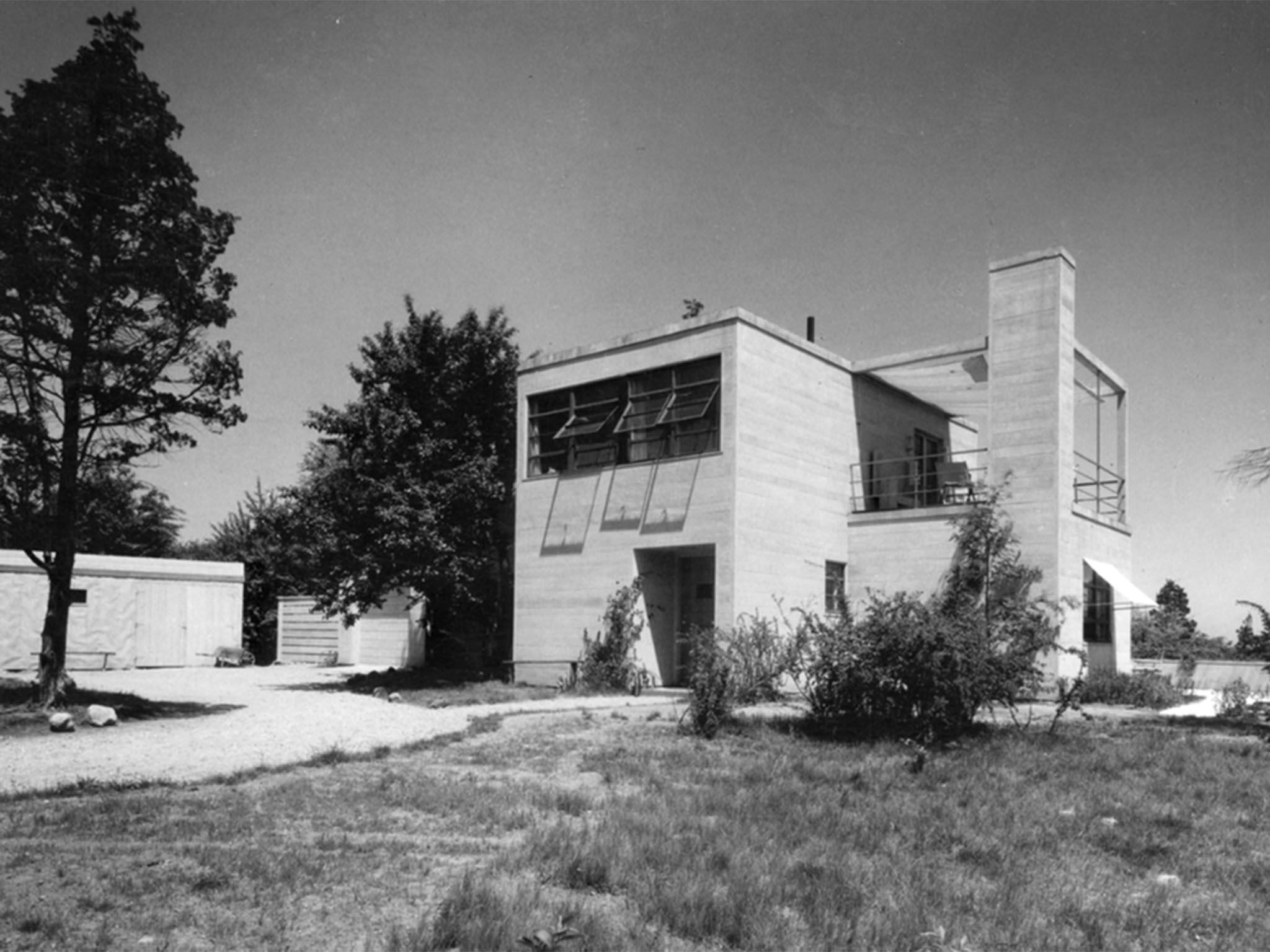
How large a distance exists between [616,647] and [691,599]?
6.46 ft

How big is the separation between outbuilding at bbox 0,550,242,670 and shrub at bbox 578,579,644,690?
15.6m

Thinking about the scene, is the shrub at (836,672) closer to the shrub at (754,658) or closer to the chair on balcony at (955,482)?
the shrub at (754,658)

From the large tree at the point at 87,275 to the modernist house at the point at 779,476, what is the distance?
8.15 meters

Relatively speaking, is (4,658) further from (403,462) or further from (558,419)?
(558,419)

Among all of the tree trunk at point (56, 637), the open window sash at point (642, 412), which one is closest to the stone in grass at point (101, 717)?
the tree trunk at point (56, 637)

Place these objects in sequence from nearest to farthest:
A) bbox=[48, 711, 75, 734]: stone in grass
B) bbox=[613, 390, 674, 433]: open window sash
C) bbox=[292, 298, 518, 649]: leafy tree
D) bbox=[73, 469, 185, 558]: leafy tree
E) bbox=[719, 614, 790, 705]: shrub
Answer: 1. bbox=[48, 711, 75, 734]: stone in grass
2. bbox=[719, 614, 790, 705]: shrub
3. bbox=[613, 390, 674, 433]: open window sash
4. bbox=[292, 298, 518, 649]: leafy tree
5. bbox=[73, 469, 185, 558]: leafy tree

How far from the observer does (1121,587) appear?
65.7ft

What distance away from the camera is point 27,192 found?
15773 mm

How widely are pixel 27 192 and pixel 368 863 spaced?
13.5 m

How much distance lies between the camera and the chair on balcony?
20.2 m

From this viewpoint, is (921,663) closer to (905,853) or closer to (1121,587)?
(905,853)

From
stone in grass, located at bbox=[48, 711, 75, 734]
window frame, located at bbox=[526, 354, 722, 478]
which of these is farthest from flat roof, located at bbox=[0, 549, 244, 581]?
stone in grass, located at bbox=[48, 711, 75, 734]

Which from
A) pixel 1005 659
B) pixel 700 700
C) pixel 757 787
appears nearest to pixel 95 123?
pixel 700 700

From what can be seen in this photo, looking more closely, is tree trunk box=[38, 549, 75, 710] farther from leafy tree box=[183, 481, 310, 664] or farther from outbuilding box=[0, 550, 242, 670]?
leafy tree box=[183, 481, 310, 664]
